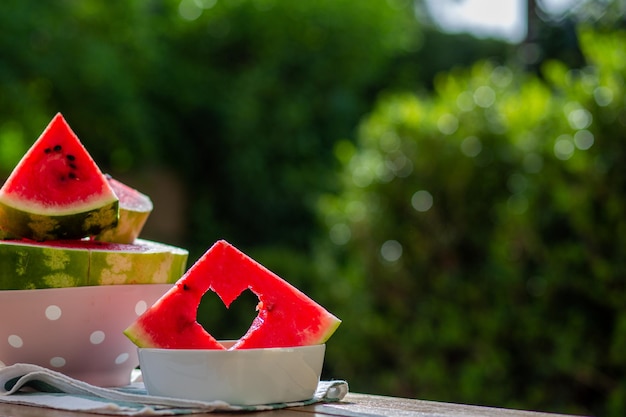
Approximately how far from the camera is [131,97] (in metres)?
8.42

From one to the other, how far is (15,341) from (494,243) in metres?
3.20

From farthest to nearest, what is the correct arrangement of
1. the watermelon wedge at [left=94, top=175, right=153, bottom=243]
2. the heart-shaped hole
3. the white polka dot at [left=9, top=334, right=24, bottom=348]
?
1. the heart-shaped hole
2. the watermelon wedge at [left=94, top=175, right=153, bottom=243]
3. the white polka dot at [left=9, top=334, right=24, bottom=348]

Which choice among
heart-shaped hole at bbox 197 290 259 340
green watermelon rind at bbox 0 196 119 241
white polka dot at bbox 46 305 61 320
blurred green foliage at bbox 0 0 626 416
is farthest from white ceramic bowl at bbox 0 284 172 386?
Answer: heart-shaped hole at bbox 197 290 259 340

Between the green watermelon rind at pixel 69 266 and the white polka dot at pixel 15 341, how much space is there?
0.08 m

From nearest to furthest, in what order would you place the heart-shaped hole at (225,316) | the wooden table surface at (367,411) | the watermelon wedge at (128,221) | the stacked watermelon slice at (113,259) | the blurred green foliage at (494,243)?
the wooden table surface at (367,411)
the stacked watermelon slice at (113,259)
the watermelon wedge at (128,221)
the blurred green foliage at (494,243)
the heart-shaped hole at (225,316)

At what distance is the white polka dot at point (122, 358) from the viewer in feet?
4.32

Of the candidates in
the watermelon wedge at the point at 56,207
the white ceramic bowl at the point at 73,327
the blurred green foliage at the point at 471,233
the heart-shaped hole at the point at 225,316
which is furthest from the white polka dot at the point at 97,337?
the heart-shaped hole at the point at 225,316

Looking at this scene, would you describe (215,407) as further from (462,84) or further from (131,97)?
(131,97)

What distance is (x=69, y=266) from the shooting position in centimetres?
124

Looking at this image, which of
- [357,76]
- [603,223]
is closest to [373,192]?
[603,223]

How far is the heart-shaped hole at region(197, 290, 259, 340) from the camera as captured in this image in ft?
22.8

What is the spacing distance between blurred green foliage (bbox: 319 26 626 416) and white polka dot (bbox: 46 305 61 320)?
2.85m

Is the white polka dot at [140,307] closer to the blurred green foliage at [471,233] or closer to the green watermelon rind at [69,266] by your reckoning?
the green watermelon rind at [69,266]

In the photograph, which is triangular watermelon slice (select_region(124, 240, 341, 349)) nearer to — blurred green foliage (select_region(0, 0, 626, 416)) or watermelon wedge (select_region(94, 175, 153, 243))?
watermelon wedge (select_region(94, 175, 153, 243))
